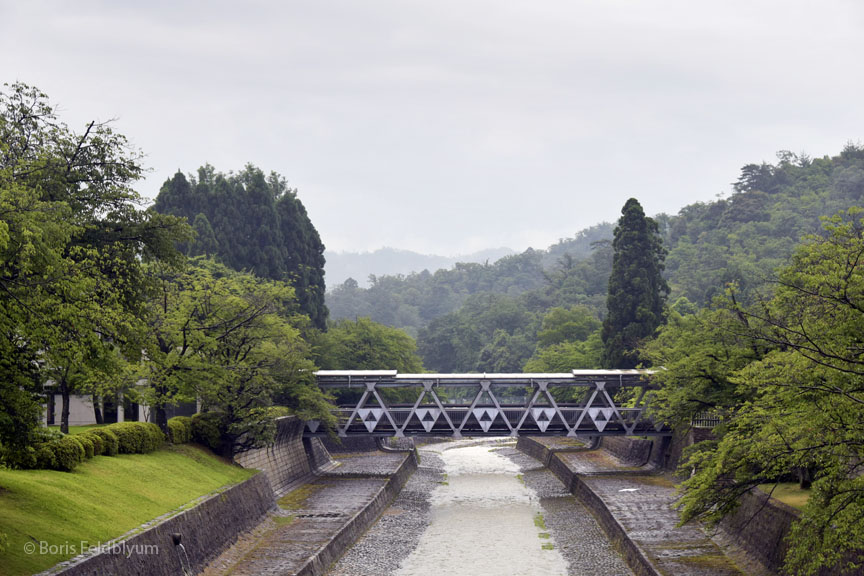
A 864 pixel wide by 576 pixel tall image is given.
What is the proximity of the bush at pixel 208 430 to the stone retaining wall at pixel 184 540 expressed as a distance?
146 inches

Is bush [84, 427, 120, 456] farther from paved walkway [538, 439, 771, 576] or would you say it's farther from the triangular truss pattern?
the triangular truss pattern

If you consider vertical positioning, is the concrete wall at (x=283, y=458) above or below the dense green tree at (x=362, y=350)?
below

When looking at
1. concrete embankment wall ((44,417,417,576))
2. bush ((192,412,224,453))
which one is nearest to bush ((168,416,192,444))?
bush ((192,412,224,453))

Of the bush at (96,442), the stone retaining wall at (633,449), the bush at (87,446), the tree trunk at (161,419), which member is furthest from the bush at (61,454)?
the stone retaining wall at (633,449)

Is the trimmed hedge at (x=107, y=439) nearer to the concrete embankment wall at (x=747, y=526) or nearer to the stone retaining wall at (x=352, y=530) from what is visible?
the stone retaining wall at (x=352, y=530)

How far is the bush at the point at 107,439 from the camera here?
86.1 ft

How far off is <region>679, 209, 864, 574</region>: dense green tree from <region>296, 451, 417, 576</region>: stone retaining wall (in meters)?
10.7

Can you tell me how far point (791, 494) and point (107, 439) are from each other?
67.9ft

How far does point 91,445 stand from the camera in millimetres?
24656

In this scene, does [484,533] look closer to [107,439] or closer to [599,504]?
[599,504]

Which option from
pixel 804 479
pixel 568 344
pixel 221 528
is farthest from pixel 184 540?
pixel 568 344

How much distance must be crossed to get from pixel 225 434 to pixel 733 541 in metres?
20.4

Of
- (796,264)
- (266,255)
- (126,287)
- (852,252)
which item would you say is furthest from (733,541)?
(266,255)

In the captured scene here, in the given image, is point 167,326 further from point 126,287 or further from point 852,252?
point 852,252
